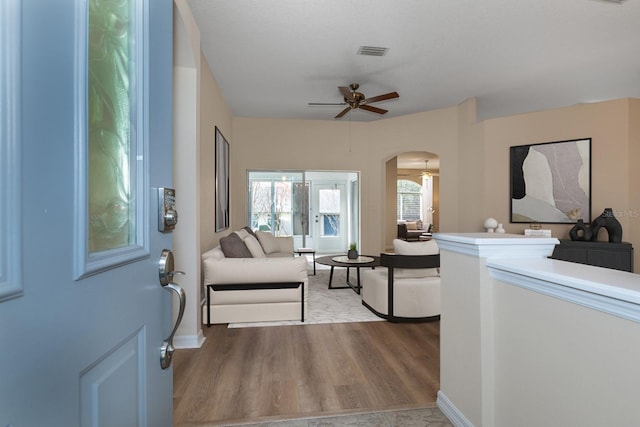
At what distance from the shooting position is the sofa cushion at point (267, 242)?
18.3 ft

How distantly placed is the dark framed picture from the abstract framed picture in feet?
15.3

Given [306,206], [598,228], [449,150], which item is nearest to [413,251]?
[598,228]

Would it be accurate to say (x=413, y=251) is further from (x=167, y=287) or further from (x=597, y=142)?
(x=597, y=142)

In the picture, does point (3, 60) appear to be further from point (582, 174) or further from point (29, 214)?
point (582, 174)

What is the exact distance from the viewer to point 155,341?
86 cm

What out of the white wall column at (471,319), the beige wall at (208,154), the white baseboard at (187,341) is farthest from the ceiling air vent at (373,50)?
the white baseboard at (187,341)

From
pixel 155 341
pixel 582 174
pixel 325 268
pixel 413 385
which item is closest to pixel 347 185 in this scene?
pixel 325 268

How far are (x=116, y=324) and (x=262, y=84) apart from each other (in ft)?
15.9

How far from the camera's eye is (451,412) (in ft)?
6.06

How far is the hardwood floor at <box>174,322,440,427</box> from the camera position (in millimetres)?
2014

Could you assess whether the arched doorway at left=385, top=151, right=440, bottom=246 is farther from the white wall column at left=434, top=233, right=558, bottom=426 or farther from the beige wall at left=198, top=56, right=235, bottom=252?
the white wall column at left=434, top=233, right=558, bottom=426

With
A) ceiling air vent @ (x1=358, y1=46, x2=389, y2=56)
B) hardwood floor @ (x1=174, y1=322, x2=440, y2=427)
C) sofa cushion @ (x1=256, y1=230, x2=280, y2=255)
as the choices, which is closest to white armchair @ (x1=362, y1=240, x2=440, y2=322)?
hardwood floor @ (x1=174, y1=322, x2=440, y2=427)

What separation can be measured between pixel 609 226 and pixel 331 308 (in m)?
4.07

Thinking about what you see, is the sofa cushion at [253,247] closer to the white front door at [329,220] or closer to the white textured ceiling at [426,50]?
the white textured ceiling at [426,50]
